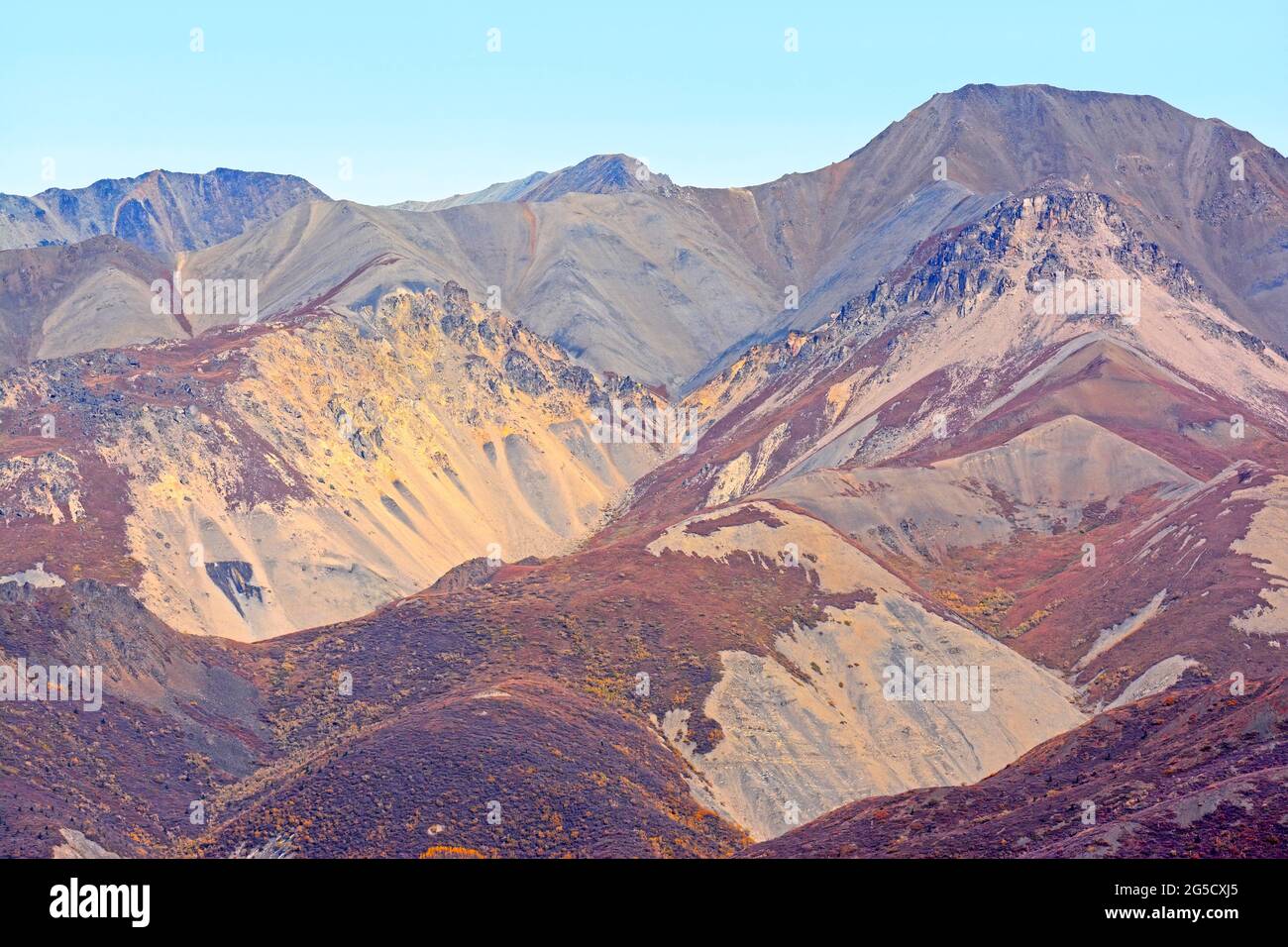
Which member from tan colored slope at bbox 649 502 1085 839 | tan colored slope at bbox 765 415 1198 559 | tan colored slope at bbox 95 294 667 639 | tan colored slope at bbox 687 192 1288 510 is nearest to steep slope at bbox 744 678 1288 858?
tan colored slope at bbox 649 502 1085 839

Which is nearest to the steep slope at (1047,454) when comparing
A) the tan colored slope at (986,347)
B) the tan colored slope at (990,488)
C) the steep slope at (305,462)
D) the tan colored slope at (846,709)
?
the tan colored slope at (990,488)

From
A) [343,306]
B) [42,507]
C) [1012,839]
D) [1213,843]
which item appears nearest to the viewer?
[1213,843]

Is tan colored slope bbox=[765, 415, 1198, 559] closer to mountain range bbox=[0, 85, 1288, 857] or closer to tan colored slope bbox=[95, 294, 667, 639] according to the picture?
mountain range bbox=[0, 85, 1288, 857]

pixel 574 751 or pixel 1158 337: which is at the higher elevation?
pixel 1158 337

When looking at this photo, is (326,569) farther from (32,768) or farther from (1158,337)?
(1158,337)

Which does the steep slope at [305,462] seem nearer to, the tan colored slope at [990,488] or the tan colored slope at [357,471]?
the tan colored slope at [357,471]

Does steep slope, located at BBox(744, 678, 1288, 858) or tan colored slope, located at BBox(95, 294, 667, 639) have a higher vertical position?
tan colored slope, located at BBox(95, 294, 667, 639)
